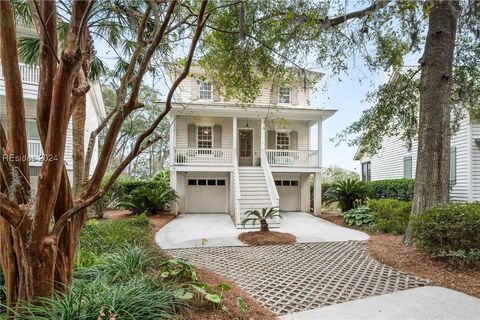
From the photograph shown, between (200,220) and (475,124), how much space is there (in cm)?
1149

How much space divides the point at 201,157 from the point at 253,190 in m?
3.11

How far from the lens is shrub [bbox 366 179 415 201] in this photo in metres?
11.9

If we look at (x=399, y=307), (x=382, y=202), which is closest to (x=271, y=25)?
(x=399, y=307)

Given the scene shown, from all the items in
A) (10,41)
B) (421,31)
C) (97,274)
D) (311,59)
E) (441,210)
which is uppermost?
(421,31)

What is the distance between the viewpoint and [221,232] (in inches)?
338

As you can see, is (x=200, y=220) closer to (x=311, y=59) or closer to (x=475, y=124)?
(x=311, y=59)

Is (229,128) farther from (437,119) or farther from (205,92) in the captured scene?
(437,119)

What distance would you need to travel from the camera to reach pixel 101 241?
5961 mm

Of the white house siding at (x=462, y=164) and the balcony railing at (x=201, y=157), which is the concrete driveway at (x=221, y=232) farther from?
the white house siding at (x=462, y=164)

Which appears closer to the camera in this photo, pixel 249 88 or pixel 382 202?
pixel 249 88

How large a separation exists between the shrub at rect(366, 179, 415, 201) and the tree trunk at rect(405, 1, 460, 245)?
6.41 meters

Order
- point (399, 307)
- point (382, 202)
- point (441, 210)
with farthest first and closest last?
1. point (382, 202)
2. point (441, 210)
3. point (399, 307)

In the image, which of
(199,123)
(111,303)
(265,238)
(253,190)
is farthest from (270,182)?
(111,303)

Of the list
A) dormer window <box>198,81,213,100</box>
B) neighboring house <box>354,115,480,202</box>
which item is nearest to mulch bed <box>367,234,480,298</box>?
neighboring house <box>354,115,480,202</box>
